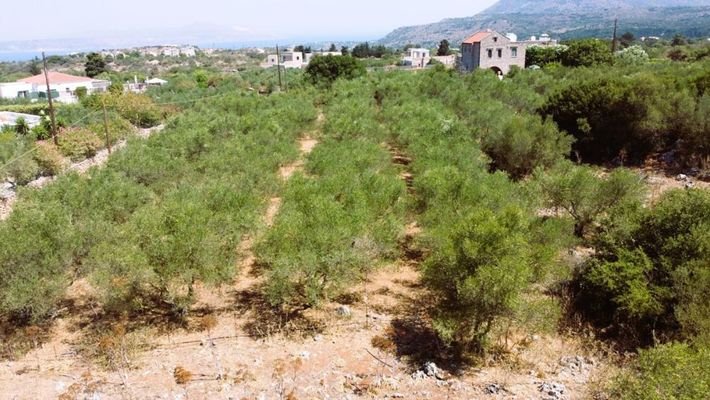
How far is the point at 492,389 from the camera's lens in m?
10.6

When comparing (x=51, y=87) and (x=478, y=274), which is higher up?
(x=51, y=87)

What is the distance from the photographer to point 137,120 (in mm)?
41156

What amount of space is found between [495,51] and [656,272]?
53.8 m

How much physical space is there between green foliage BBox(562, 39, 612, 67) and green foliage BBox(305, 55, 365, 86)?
2246 cm

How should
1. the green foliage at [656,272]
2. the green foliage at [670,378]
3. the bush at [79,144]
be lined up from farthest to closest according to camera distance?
the bush at [79,144], the green foliage at [656,272], the green foliage at [670,378]

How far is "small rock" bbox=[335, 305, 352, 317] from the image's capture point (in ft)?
44.4

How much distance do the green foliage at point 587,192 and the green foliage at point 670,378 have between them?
8.45m

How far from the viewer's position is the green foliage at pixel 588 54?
53.0 m

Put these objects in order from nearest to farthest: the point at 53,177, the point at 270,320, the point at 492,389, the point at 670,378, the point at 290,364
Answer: the point at 670,378
the point at 492,389
the point at 290,364
the point at 270,320
the point at 53,177

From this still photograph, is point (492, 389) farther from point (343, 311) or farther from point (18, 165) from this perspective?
point (18, 165)

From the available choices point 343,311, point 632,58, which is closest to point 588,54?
point 632,58

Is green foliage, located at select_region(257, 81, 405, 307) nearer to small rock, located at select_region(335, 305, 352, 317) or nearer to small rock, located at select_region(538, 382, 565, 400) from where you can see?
small rock, located at select_region(335, 305, 352, 317)

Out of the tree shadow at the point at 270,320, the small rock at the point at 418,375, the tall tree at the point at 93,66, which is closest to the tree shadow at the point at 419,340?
the small rock at the point at 418,375

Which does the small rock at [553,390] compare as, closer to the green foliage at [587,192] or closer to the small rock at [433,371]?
the small rock at [433,371]
